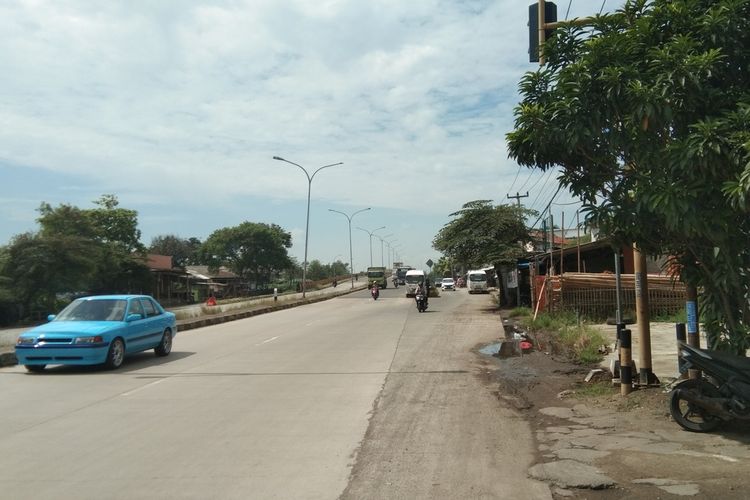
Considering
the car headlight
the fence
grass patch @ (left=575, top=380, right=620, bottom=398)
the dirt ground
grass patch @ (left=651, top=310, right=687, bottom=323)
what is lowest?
the dirt ground

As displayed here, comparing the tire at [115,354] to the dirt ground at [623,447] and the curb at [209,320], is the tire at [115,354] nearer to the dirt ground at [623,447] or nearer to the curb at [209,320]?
the curb at [209,320]

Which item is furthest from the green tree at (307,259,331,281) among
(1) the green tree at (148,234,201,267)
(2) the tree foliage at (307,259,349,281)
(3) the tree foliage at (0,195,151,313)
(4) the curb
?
(4) the curb

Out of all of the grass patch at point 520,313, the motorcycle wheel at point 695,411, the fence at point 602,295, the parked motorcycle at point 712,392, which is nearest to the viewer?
the parked motorcycle at point 712,392

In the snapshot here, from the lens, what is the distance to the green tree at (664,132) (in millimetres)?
5852

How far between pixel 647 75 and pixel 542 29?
11.8 feet

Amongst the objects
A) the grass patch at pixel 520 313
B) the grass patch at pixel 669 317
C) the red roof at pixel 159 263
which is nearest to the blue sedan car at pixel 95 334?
the grass patch at pixel 669 317

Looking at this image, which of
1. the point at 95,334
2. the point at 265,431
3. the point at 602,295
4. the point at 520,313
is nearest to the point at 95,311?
the point at 95,334

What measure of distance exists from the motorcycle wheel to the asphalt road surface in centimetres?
165

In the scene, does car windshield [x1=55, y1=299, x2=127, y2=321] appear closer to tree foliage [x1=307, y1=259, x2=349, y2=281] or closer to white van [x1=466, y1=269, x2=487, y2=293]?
white van [x1=466, y1=269, x2=487, y2=293]

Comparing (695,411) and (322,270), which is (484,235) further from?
(322,270)

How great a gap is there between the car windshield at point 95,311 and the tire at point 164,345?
151cm

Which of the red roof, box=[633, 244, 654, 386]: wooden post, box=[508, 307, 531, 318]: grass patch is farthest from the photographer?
the red roof

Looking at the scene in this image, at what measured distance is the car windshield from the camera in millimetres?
12953

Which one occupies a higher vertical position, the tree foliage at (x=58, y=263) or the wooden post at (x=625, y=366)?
the tree foliage at (x=58, y=263)
